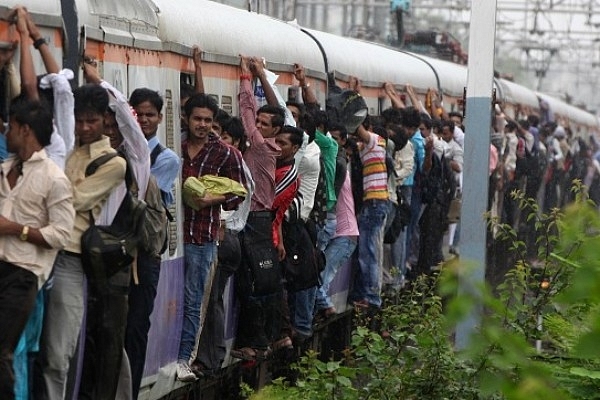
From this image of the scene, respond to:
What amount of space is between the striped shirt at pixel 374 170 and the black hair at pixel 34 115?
7400mm

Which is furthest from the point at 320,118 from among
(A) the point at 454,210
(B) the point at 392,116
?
(A) the point at 454,210

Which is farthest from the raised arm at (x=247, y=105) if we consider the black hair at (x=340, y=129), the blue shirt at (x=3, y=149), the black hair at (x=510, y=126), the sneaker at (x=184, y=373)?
the black hair at (x=510, y=126)

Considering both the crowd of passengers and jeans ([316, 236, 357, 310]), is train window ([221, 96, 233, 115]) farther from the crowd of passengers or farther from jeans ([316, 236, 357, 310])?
jeans ([316, 236, 357, 310])

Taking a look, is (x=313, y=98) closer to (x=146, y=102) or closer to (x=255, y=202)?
(x=255, y=202)

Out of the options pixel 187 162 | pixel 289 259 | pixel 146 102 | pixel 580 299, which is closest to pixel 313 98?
pixel 289 259

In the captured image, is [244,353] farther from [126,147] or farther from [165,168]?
[126,147]

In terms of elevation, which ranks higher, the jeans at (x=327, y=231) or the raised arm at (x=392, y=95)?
the raised arm at (x=392, y=95)

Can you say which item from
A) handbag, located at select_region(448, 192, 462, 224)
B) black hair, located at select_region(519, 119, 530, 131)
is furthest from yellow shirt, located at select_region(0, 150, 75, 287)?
black hair, located at select_region(519, 119, 530, 131)

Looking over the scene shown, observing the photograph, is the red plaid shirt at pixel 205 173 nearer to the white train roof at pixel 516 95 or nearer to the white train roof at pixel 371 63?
the white train roof at pixel 371 63

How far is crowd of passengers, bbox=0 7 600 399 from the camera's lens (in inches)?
251

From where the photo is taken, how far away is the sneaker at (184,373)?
29.3ft

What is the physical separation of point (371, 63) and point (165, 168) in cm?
801

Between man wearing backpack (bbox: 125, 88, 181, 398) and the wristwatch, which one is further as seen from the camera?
man wearing backpack (bbox: 125, 88, 181, 398)

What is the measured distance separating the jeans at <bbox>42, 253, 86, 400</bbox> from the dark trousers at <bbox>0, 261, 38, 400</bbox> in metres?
0.34
